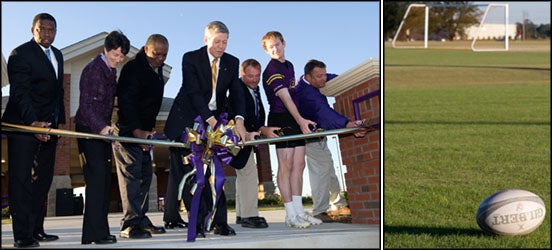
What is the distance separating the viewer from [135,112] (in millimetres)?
4727

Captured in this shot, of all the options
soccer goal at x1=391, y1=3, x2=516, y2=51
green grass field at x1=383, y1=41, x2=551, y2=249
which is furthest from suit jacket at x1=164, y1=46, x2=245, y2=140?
soccer goal at x1=391, y1=3, x2=516, y2=51

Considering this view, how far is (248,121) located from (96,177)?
905 mm

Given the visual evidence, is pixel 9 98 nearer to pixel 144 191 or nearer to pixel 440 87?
pixel 144 191

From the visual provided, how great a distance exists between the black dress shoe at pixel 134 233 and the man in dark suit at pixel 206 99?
26 centimetres

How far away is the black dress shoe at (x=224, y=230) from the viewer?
4.69 meters

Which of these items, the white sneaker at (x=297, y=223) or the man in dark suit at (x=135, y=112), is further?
the white sneaker at (x=297, y=223)

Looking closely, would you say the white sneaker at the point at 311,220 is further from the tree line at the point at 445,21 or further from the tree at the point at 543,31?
the tree at the point at 543,31

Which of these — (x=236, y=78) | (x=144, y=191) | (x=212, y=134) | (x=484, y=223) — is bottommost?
(x=484, y=223)

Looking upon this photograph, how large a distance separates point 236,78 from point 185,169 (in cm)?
56

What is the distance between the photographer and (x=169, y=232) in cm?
477

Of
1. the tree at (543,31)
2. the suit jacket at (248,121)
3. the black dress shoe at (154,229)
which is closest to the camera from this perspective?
the black dress shoe at (154,229)

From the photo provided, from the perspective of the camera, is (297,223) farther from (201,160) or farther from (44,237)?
(44,237)

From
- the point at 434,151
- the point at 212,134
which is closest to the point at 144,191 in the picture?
the point at 212,134

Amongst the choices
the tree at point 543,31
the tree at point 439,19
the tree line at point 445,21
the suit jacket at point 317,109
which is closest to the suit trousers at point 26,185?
the suit jacket at point 317,109
